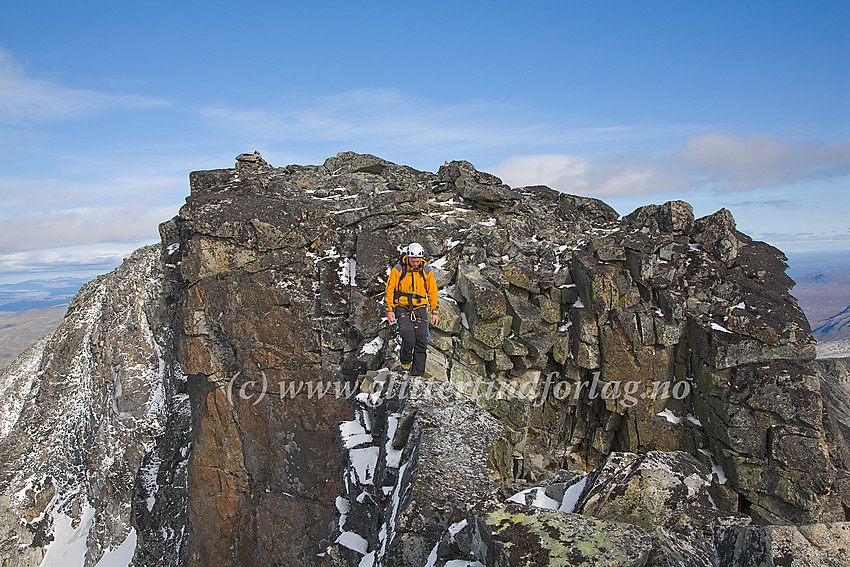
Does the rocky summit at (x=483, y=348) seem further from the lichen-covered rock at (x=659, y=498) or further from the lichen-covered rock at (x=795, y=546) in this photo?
the lichen-covered rock at (x=795, y=546)

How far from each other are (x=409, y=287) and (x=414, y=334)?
1.37 meters

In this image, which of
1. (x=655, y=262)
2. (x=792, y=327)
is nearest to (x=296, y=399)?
(x=655, y=262)

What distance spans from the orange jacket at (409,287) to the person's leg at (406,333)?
27 cm

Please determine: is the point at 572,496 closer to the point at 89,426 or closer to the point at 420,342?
the point at 420,342

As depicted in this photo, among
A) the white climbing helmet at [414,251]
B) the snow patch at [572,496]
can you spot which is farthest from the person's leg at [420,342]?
the snow patch at [572,496]

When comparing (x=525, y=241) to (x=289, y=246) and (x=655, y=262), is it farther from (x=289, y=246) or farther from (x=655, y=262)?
(x=289, y=246)

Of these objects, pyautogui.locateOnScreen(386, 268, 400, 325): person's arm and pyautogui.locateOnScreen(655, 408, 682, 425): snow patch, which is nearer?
pyautogui.locateOnScreen(386, 268, 400, 325): person's arm

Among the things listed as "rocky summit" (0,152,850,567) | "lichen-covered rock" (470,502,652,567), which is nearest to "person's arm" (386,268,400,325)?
"rocky summit" (0,152,850,567)

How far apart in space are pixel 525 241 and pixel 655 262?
5775 mm

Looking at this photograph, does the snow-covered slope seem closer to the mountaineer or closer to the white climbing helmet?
the mountaineer

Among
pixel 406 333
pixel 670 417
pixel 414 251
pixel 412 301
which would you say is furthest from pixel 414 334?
pixel 670 417

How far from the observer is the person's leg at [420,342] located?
14633 mm

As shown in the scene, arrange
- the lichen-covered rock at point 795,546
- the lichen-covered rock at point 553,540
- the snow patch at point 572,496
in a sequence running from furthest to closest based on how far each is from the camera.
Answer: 1. the snow patch at point 572,496
2. the lichen-covered rock at point 553,540
3. the lichen-covered rock at point 795,546

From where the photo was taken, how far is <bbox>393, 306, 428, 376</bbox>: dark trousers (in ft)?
47.2
